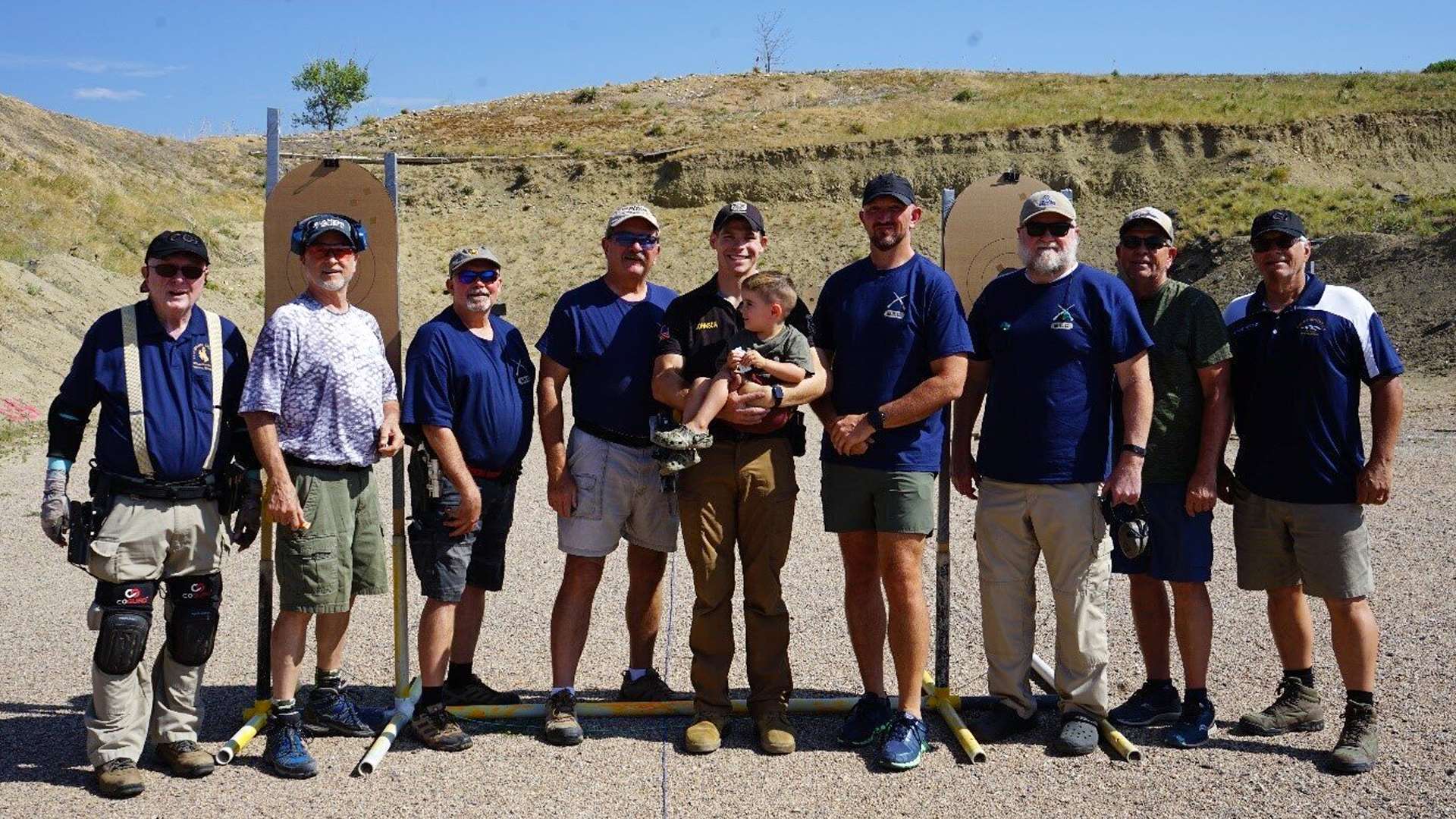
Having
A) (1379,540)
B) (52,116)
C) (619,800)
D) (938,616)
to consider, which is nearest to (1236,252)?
(1379,540)

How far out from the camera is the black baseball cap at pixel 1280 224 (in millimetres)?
5031

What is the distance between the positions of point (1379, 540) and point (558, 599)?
272 inches

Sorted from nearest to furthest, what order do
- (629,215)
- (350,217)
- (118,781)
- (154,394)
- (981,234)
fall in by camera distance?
(118,781) < (154,394) < (629,215) < (350,217) < (981,234)

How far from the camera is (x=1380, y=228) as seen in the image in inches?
1120

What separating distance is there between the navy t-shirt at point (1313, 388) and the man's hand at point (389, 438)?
3.66 metres

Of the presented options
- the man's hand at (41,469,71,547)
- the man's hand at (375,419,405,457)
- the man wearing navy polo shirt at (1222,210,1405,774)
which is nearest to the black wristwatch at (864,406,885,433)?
the man wearing navy polo shirt at (1222,210,1405,774)

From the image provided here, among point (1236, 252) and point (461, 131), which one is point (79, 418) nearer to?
point (1236, 252)

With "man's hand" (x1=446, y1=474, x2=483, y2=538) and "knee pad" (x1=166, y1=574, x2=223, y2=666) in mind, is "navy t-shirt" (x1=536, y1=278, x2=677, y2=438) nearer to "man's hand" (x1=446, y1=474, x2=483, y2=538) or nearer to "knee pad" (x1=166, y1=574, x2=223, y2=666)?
"man's hand" (x1=446, y1=474, x2=483, y2=538)

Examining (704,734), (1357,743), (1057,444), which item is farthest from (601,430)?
(1357,743)

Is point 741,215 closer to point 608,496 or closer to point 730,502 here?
point 730,502

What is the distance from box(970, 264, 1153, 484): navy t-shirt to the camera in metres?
4.86

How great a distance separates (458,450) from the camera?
507 centimetres

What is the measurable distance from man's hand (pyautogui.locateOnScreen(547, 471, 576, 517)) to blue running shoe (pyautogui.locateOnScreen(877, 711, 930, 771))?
1.66 m

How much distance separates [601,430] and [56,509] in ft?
7.07
